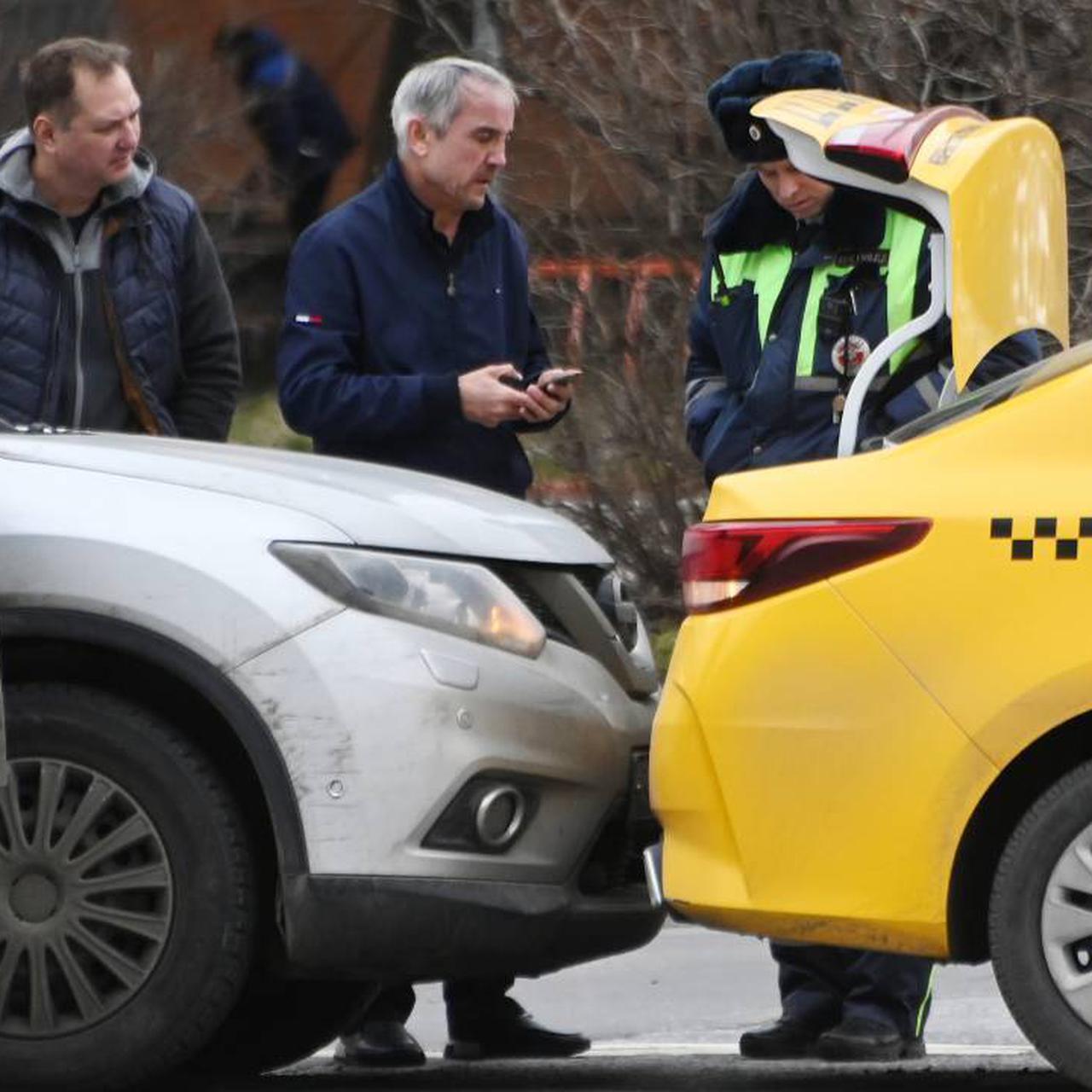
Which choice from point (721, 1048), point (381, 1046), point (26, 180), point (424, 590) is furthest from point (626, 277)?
point (424, 590)

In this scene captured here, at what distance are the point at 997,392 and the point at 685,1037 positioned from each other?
1.90m

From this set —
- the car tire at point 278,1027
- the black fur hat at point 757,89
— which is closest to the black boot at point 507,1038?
the car tire at point 278,1027

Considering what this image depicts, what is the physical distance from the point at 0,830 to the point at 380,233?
175cm

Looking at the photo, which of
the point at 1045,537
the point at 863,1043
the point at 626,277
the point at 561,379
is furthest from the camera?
the point at 626,277

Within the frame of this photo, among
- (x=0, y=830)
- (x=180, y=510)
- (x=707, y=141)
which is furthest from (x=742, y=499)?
(x=707, y=141)

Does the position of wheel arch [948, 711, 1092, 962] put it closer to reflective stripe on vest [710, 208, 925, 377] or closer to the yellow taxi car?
the yellow taxi car

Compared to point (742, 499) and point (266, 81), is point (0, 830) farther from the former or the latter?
point (266, 81)

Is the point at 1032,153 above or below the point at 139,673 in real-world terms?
above

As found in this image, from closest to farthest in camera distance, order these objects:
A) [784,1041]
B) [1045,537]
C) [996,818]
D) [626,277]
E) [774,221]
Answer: [1045,537] < [996,818] < [784,1041] < [774,221] < [626,277]

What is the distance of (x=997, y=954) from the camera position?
17.0ft

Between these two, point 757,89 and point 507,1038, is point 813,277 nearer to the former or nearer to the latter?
point 757,89

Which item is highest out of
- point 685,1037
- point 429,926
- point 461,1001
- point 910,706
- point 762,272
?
point 762,272

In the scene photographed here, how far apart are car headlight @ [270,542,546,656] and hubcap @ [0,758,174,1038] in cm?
50

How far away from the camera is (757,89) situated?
21.4ft
